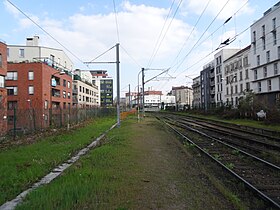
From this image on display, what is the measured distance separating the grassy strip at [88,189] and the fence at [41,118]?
11103mm

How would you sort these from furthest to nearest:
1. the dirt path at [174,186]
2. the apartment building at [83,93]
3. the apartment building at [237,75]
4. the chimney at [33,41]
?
the apartment building at [83,93] < the chimney at [33,41] < the apartment building at [237,75] < the dirt path at [174,186]

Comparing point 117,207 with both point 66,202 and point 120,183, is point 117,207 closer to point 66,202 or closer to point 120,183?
point 66,202

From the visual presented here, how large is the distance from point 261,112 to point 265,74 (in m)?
18.9

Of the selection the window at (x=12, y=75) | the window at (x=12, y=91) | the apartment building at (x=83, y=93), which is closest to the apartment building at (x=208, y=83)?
the apartment building at (x=83, y=93)

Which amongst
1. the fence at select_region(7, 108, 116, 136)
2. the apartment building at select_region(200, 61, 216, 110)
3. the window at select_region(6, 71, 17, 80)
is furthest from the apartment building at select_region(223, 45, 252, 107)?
the window at select_region(6, 71, 17, 80)

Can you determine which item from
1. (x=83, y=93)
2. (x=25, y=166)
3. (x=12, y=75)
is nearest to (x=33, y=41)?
(x=12, y=75)

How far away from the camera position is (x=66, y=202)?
18.3 ft

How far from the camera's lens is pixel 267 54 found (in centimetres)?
4731

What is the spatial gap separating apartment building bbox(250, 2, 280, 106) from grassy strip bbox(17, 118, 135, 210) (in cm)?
3768

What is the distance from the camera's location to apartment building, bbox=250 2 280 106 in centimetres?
4409

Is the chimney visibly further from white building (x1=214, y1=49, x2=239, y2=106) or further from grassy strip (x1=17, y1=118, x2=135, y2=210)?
grassy strip (x1=17, y1=118, x2=135, y2=210)

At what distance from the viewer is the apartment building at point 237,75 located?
6038 centimetres

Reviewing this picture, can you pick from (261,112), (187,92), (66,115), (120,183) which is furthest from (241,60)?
(187,92)

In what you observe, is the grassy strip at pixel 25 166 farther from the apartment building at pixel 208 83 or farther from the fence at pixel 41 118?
the apartment building at pixel 208 83
